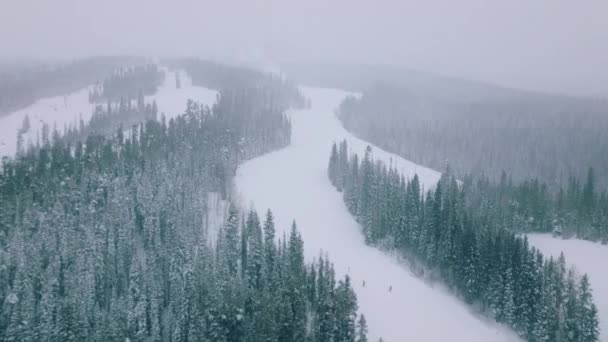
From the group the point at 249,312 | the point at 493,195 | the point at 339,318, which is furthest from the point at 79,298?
the point at 493,195

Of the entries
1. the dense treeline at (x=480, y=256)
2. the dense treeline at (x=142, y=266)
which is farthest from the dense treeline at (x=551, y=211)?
the dense treeline at (x=142, y=266)

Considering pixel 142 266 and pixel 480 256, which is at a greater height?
pixel 480 256

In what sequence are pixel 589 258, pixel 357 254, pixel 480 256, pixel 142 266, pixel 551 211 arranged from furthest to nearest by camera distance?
pixel 551 211, pixel 357 254, pixel 589 258, pixel 480 256, pixel 142 266

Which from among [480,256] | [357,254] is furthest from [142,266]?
[480,256]

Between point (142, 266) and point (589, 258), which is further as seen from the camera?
point (589, 258)

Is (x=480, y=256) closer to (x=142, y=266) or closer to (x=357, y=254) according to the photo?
(x=357, y=254)

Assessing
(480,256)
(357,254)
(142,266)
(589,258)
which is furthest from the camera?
(357,254)
